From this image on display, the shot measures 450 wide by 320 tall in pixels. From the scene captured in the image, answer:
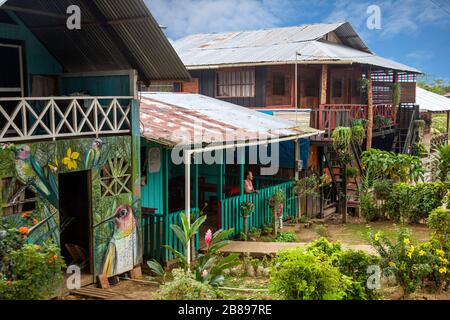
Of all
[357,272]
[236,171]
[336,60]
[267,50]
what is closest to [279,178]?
[236,171]

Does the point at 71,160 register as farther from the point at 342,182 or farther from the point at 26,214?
the point at 342,182

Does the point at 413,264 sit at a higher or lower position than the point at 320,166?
lower

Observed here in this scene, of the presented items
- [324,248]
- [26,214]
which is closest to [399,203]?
[324,248]

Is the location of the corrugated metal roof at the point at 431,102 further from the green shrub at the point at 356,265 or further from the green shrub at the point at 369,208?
the green shrub at the point at 356,265

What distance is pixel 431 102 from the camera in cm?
3581

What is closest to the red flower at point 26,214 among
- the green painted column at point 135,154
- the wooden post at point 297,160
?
the green painted column at point 135,154

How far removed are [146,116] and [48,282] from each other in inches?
243

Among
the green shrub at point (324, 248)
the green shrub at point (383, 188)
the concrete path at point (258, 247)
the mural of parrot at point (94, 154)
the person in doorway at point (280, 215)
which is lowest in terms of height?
the concrete path at point (258, 247)

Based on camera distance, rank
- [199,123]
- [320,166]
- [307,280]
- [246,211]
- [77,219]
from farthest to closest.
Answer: [320,166] → [246,211] → [199,123] → [77,219] → [307,280]

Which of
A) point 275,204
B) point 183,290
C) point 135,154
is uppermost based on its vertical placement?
point 135,154

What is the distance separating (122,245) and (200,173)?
6.92 meters

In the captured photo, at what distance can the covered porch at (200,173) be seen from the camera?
36.6 ft

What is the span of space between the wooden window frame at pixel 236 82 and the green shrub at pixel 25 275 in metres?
15.7

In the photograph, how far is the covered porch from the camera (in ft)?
36.6
